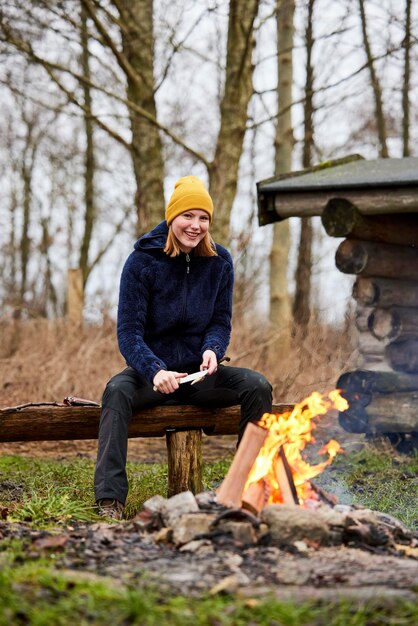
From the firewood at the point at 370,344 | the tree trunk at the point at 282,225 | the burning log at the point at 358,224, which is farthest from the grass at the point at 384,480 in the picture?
the tree trunk at the point at 282,225

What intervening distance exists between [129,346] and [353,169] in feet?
14.4

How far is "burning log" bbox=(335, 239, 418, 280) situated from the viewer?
Answer: 831 centimetres

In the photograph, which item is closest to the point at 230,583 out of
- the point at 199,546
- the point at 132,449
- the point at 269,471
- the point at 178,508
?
the point at 199,546

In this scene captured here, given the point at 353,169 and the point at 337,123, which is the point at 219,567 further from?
the point at 337,123

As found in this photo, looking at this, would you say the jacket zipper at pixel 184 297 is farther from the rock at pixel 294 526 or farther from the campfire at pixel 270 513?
the rock at pixel 294 526

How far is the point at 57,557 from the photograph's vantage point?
383cm

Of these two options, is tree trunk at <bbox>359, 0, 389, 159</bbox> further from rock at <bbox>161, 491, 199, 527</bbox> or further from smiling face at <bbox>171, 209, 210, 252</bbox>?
rock at <bbox>161, 491, 199, 527</bbox>

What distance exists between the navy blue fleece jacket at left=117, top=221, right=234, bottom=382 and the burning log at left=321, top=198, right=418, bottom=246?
8.16 feet

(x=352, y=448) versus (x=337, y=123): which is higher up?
(x=337, y=123)

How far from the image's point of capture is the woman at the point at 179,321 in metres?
5.46

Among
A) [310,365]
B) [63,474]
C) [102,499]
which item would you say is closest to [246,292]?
[310,365]

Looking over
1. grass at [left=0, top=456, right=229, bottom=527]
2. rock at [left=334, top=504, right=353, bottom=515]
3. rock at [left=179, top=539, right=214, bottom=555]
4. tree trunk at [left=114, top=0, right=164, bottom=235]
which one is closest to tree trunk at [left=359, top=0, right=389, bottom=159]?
tree trunk at [left=114, top=0, right=164, bottom=235]

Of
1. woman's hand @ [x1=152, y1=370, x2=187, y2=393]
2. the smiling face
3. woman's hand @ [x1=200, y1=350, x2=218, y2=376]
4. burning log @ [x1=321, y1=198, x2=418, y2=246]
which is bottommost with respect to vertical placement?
woman's hand @ [x1=152, y1=370, x2=187, y2=393]

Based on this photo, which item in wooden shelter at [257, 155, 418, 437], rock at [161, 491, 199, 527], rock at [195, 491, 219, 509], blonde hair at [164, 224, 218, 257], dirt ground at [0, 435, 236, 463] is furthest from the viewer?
dirt ground at [0, 435, 236, 463]
